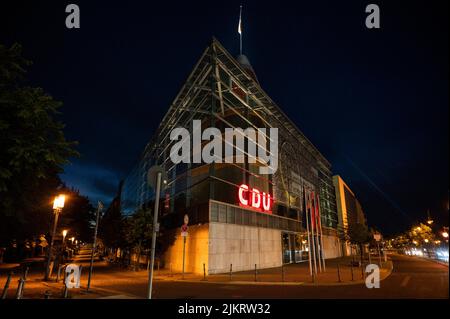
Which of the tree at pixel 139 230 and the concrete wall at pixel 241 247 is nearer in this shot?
the concrete wall at pixel 241 247

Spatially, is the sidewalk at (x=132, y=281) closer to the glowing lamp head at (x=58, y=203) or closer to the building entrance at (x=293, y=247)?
the glowing lamp head at (x=58, y=203)

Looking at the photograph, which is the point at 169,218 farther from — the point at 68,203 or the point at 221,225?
the point at 68,203

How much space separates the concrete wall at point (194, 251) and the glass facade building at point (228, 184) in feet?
0.26

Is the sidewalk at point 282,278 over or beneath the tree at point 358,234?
beneath

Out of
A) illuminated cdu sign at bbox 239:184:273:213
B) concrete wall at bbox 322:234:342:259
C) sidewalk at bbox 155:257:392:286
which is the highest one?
Result: illuminated cdu sign at bbox 239:184:273:213

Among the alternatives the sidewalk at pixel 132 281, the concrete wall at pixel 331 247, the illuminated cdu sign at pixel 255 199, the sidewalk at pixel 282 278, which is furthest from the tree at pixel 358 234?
the sidewalk at pixel 132 281

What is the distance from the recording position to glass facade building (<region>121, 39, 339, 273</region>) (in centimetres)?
2236

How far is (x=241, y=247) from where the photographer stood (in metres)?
23.7

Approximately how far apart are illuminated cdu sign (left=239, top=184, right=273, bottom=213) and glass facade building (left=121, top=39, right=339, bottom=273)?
0.45 ft

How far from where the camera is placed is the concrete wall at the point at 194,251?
824 inches

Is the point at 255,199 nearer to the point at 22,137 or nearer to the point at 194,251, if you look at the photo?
the point at 194,251

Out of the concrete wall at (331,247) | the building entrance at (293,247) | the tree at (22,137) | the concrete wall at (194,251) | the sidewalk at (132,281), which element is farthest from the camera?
the concrete wall at (331,247)

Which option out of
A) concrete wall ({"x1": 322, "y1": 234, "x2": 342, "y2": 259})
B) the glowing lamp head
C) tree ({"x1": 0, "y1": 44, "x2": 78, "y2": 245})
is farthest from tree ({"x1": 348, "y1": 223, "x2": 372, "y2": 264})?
tree ({"x1": 0, "y1": 44, "x2": 78, "y2": 245})

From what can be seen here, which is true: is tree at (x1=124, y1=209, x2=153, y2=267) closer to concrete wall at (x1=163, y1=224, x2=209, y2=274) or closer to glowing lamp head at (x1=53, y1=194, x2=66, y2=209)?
concrete wall at (x1=163, y1=224, x2=209, y2=274)
